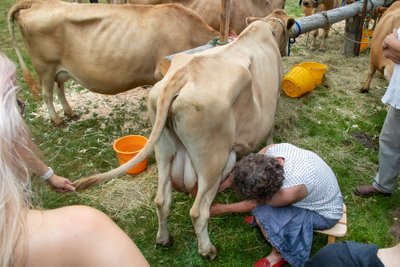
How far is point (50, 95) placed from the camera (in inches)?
205

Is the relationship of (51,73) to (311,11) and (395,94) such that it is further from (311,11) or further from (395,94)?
(311,11)

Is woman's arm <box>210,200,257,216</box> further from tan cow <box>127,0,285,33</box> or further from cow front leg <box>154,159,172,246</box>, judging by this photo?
tan cow <box>127,0,285,33</box>

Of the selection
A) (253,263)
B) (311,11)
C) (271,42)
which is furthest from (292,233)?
(311,11)

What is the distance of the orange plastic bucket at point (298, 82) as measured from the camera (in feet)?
19.2

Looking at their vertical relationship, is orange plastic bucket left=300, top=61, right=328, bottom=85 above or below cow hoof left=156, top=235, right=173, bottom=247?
above

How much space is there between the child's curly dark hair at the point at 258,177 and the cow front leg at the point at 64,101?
11.0 ft

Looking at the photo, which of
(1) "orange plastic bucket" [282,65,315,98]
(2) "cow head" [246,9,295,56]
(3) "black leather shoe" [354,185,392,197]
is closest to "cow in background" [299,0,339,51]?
(1) "orange plastic bucket" [282,65,315,98]

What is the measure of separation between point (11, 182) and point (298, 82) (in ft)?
17.1

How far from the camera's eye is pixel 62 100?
5.53m

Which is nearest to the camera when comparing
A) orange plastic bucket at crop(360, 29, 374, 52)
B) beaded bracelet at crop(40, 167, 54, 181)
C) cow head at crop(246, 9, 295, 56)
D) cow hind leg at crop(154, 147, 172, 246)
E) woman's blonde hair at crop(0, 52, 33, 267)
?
woman's blonde hair at crop(0, 52, 33, 267)

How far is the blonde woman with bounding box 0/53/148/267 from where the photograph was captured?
1.10m

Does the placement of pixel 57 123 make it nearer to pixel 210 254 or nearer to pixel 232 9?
pixel 210 254

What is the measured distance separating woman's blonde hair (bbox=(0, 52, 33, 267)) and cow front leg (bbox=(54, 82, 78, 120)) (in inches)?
173

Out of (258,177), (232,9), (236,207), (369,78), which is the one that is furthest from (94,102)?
(369,78)
